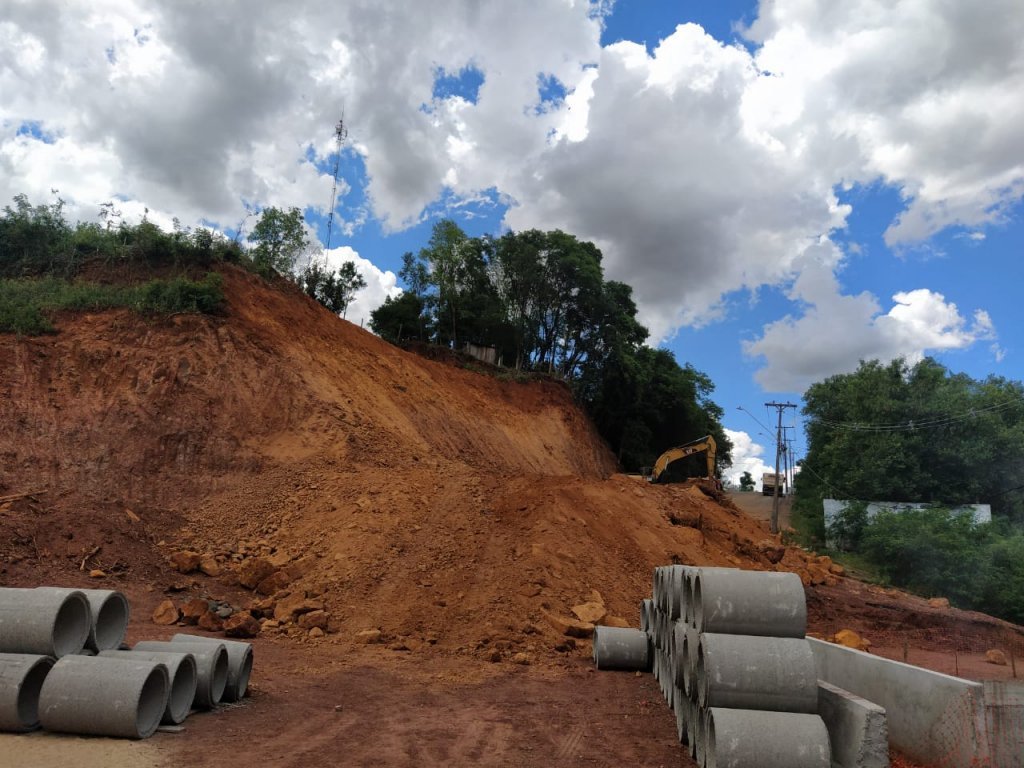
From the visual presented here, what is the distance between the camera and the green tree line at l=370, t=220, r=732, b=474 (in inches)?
1412

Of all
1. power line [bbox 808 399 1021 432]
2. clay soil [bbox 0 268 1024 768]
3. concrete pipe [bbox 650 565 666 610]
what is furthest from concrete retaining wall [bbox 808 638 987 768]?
power line [bbox 808 399 1021 432]

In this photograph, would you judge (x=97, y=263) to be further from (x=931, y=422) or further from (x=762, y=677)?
(x=931, y=422)

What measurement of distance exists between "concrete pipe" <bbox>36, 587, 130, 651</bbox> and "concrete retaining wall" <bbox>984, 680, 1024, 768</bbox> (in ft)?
27.7

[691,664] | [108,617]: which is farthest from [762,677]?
[108,617]

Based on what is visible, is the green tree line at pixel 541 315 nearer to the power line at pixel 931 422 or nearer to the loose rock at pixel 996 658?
the power line at pixel 931 422

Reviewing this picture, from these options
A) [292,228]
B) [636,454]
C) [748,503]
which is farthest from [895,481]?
[292,228]

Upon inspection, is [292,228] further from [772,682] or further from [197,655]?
[772,682]

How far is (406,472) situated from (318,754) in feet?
39.1

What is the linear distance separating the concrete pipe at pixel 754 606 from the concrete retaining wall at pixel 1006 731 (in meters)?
1.56

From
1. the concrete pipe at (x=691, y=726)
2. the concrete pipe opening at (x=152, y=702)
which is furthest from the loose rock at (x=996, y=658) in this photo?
the concrete pipe opening at (x=152, y=702)

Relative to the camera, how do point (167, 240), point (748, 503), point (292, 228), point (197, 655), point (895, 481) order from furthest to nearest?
point (748, 503), point (895, 481), point (292, 228), point (167, 240), point (197, 655)

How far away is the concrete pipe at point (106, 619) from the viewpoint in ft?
24.7

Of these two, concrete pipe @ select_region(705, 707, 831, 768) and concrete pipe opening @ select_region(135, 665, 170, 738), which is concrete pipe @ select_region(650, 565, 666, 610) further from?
concrete pipe opening @ select_region(135, 665, 170, 738)

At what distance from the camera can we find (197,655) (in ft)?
25.6
